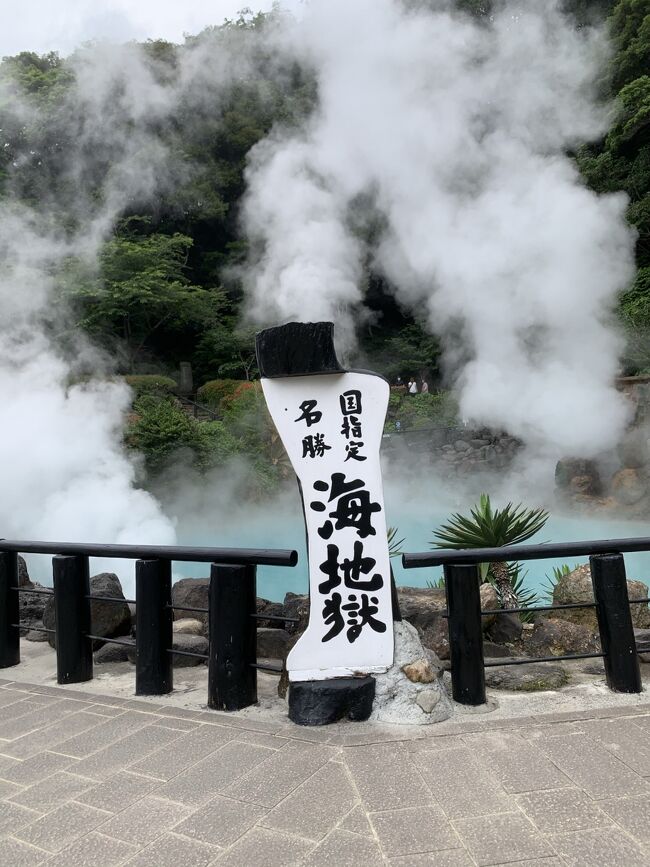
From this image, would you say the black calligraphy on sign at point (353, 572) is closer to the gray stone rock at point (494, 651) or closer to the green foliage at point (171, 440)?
the gray stone rock at point (494, 651)

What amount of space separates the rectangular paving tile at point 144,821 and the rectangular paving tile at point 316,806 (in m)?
0.29

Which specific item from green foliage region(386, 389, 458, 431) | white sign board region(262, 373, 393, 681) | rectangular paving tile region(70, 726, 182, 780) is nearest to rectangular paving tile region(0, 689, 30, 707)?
rectangular paving tile region(70, 726, 182, 780)

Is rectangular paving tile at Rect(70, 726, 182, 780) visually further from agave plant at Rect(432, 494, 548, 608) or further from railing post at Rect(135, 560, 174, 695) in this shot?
agave plant at Rect(432, 494, 548, 608)

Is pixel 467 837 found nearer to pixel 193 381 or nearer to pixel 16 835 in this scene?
pixel 16 835

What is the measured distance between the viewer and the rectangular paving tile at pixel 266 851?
162 centimetres

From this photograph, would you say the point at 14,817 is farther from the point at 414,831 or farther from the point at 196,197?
the point at 196,197

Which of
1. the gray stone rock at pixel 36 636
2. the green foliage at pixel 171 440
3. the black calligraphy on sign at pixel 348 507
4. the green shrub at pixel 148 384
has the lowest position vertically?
the gray stone rock at pixel 36 636

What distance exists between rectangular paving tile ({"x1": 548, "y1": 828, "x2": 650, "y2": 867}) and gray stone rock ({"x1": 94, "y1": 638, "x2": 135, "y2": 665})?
2.85 metres

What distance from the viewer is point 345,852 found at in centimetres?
165

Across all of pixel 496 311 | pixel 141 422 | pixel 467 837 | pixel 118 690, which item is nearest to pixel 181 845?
pixel 467 837

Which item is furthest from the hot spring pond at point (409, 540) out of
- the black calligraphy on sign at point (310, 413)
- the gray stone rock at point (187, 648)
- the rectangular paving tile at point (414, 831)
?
the rectangular paving tile at point (414, 831)

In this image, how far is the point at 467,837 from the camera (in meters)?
1.68

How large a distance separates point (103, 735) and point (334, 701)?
963 mm

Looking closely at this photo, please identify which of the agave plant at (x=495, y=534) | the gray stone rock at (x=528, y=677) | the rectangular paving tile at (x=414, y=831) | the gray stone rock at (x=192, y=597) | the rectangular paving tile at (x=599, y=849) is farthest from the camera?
the gray stone rock at (x=192, y=597)
